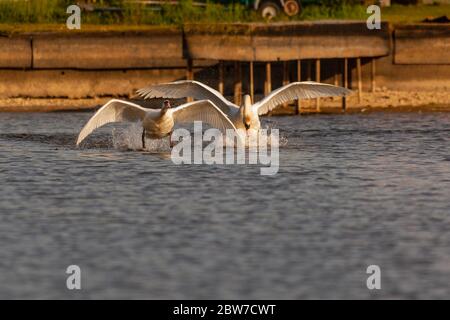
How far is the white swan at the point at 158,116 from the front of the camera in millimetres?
24094

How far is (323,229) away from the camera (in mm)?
16078

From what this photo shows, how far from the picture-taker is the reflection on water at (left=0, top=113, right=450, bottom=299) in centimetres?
1327

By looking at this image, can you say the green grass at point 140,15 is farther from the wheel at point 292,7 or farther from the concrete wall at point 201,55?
the concrete wall at point 201,55

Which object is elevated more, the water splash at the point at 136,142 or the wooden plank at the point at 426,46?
the wooden plank at the point at 426,46

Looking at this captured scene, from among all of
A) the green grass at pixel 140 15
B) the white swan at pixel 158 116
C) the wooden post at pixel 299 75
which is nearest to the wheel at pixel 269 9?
the green grass at pixel 140 15

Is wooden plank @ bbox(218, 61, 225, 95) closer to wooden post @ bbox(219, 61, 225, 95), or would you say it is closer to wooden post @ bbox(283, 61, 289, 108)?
wooden post @ bbox(219, 61, 225, 95)

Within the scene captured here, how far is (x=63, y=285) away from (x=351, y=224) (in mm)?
4529

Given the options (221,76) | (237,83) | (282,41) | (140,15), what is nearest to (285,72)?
(282,41)

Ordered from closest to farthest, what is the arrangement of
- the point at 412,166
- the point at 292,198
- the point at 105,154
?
the point at 292,198 < the point at 412,166 < the point at 105,154

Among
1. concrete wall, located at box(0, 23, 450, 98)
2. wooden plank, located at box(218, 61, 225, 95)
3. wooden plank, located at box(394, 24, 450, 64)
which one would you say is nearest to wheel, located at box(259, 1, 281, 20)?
concrete wall, located at box(0, 23, 450, 98)

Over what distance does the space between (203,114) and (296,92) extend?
2382mm

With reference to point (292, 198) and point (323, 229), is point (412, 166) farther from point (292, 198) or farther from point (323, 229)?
point (323, 229)

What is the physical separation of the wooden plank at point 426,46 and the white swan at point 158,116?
1201 cm

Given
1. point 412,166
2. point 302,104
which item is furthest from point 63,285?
point 302,104
